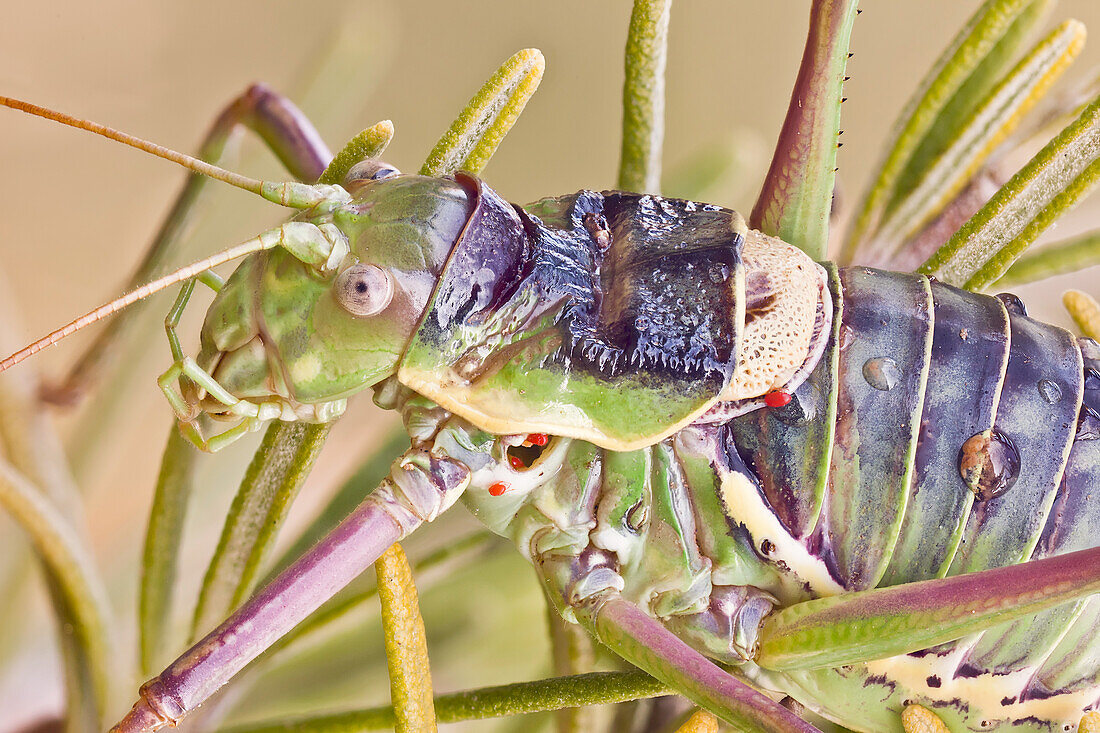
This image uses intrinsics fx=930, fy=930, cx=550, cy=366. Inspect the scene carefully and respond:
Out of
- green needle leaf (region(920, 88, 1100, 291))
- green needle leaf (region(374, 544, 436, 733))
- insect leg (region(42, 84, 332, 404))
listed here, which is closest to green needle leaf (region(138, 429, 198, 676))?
insect leg (region(42, 84, 332, 404))

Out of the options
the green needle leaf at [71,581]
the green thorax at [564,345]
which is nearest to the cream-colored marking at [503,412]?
the green thorax at [564,345]

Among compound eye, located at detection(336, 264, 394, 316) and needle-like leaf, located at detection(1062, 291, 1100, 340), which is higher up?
compound eye, located at detection(336, 264, 394, 316)

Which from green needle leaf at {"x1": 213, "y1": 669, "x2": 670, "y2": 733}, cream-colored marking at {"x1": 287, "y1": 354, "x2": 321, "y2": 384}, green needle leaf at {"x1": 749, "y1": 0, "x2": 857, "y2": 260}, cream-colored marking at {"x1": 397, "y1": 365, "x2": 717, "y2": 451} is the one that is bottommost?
green needle leaf at {"x1": 213, "y1": 669, "x2": 670, "y2": 733}

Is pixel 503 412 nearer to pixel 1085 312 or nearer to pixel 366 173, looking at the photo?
pixel 366 173

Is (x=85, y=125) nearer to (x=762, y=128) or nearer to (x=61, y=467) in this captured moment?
(x=61, y=467)

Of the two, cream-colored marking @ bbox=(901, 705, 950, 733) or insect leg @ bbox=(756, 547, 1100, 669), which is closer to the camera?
insect leg @ bbox=(756, 547, 1100, 669)

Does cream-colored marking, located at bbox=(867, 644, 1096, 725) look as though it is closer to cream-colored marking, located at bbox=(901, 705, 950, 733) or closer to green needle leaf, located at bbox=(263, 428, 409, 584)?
cream-colored marking, located at bbox=(901, 705, 950, 733)

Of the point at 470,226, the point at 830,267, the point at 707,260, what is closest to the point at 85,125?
the point at 470,226
